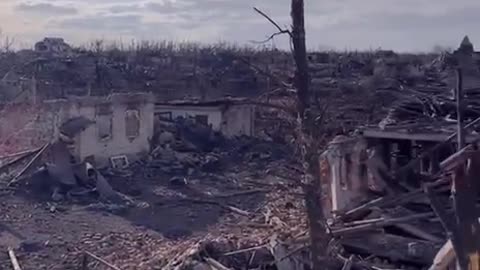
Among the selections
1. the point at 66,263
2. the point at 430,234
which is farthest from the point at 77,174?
the point at 430,234

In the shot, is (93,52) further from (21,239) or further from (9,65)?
(21,239)

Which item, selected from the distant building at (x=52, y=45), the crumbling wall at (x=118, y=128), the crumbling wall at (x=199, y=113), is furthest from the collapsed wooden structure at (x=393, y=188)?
the distant building at (x=52, y=45)

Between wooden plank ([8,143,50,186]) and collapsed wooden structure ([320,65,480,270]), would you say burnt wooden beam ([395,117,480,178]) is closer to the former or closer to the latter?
collapsed wooden structure ([320,65,480,270])

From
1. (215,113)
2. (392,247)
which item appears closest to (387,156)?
(392,247)

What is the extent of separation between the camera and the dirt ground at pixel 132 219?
13.5m

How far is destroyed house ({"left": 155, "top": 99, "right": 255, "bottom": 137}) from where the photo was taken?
25203 mm

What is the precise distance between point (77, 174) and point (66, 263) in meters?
6.24

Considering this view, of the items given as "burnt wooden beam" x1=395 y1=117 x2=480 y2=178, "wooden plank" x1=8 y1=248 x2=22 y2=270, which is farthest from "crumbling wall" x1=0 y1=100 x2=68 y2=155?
"burnt wooden beam" x1=395 y1=117 x2=480 y2=178

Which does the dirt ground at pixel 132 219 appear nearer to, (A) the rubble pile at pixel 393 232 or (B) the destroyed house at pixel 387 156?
(B) the destroyed house at pixel 387 156

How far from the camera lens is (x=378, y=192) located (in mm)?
10688

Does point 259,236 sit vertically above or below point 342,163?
below

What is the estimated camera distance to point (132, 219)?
16469 millimetres

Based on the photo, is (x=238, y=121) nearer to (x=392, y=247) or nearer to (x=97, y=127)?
(x=97, y=127)

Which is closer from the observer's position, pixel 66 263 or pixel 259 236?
pixel 259 236
